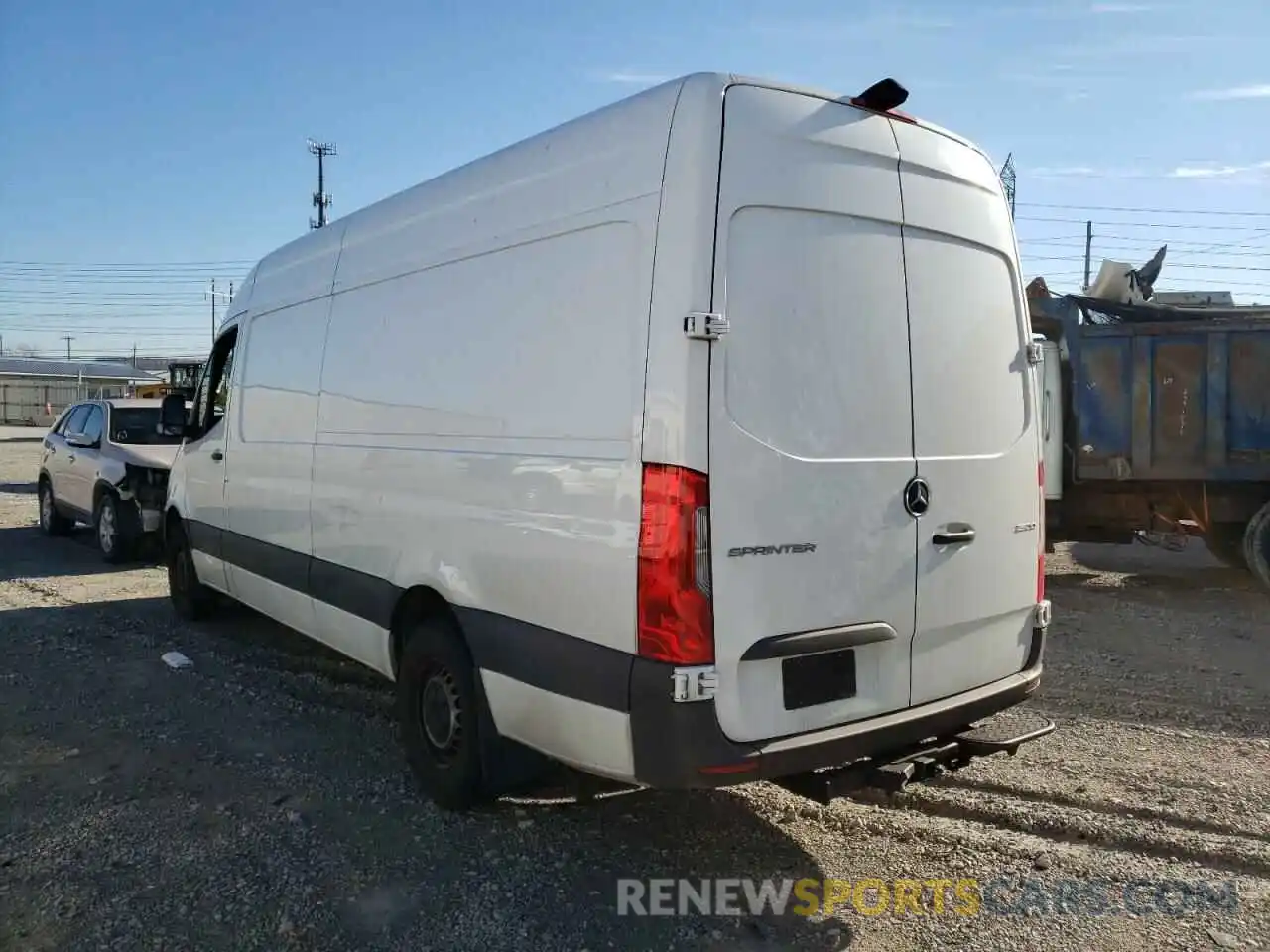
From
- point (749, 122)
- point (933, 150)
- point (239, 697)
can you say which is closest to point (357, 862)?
point (239, 697)

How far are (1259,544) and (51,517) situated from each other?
13518 millimetres

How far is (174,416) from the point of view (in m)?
7.34

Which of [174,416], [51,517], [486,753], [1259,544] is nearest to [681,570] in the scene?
[486,753]

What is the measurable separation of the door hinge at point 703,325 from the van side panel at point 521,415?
18cm

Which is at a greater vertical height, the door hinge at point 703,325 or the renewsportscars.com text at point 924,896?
the door hinge at point 703,325

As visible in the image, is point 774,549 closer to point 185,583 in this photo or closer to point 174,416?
point 174,416

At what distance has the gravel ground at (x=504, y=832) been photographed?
3.39 m

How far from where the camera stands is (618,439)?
3246 millimetres

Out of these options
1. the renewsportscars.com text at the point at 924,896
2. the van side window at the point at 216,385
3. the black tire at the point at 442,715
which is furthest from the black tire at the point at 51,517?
the renewsportscars.com text at the point at 924,896

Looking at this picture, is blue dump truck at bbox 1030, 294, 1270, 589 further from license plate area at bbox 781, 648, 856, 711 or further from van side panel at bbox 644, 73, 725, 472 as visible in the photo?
van side panel at bbox 644, 73, 725, 472

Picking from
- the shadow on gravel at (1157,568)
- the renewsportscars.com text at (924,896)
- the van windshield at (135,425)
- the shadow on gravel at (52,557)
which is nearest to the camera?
the renewsportscars.com text at (924,896)

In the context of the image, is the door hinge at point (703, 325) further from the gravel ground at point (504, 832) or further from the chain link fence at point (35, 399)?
the chain link fence at point (35, 399)

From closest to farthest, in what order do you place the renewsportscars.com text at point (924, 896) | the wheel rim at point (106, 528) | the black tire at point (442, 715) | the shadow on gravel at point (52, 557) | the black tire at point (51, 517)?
1. the renewsportscars.com text at point (924, 896)
2. the black tire at point (442, 715)
3. the shadow on gravel at point (52, 557)
4. the wheel rim at point (106, 528)
5. the black tire at point (51, 517)

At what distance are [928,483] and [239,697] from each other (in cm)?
434
